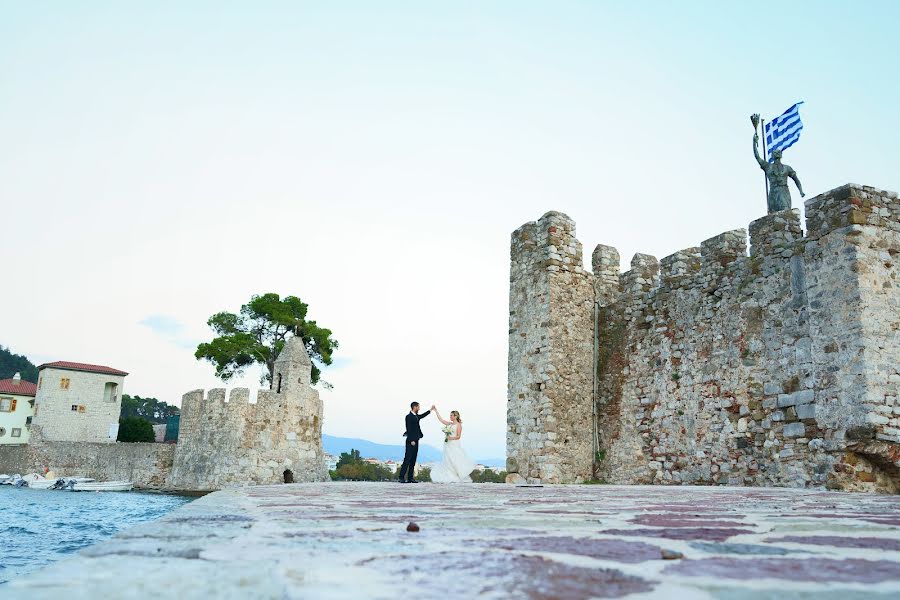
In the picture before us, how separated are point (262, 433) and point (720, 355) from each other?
20.8m

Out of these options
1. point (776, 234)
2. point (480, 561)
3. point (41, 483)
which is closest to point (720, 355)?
point (776, 234)

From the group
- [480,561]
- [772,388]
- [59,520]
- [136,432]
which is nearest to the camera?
[480,561]

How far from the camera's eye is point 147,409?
262 ft

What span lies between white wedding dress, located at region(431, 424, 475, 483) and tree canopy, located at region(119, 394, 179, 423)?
73.1 meters

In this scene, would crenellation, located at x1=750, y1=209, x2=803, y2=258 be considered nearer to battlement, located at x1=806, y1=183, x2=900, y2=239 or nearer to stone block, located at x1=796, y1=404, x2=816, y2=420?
battlement, located at x1=806, y1=183, x2=900, y2=239

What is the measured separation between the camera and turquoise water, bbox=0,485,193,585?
40.8ft

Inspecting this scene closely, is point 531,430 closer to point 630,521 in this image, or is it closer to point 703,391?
point 703,391

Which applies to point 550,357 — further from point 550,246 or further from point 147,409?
point 147,409

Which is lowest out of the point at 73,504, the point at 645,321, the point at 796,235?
the point at 73,504

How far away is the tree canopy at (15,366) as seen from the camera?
79312 mm

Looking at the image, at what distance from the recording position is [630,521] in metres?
3.11

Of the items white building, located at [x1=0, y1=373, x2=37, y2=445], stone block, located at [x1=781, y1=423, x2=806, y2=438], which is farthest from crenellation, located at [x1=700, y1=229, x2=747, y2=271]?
white building, located at [x1=0, y1=373, x2=37, y2=445]

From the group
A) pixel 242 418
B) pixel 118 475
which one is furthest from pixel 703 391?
pixel 118 475

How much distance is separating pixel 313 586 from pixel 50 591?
49cm
